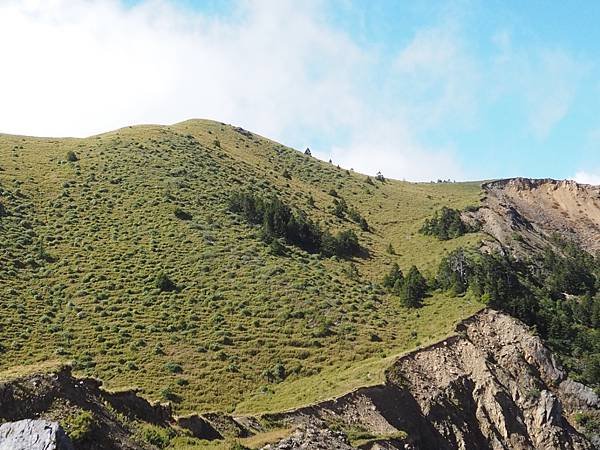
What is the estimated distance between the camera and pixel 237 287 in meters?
42.9

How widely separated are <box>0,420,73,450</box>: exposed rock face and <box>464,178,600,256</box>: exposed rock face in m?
58.8

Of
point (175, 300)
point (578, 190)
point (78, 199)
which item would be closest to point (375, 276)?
point (175, 300)

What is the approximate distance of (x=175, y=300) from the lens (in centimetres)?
4003

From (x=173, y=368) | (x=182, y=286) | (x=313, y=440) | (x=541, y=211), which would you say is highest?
(x=541, y=211)

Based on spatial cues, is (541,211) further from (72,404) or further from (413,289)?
(72,404)

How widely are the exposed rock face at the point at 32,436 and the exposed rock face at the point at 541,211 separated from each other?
58821mm

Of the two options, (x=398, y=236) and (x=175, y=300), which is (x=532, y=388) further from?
(x=398, y=236)

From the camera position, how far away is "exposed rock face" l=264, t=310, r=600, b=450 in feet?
90.7

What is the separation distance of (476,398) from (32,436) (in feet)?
84.7

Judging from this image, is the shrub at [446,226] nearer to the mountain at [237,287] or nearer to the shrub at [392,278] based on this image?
the mountain at [237,287]

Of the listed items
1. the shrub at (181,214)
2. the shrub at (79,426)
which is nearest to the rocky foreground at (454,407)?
the shrub at (79,426)

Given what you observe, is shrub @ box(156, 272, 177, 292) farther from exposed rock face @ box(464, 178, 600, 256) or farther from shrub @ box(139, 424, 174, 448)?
exposed rock face @ box(464, 178, 600, 256)

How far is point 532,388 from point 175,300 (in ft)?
76.4

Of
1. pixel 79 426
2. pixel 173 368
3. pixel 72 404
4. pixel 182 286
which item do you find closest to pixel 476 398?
pixel 173 368
